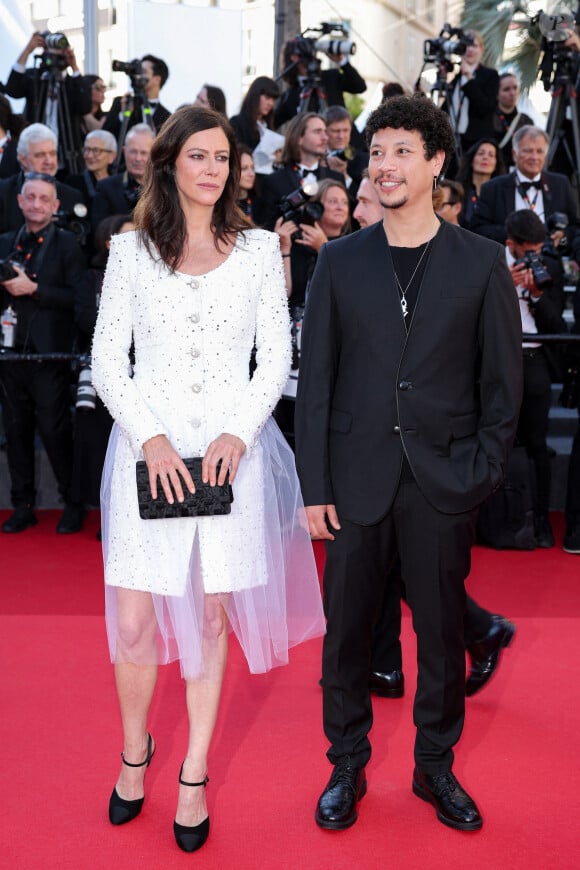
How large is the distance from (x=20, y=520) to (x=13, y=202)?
6.04 ft

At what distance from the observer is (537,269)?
5.12 metres

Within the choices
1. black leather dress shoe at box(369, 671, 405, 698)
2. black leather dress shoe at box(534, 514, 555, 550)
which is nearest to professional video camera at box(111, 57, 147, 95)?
black leather dress shoe at box(534, 514, 555, 550)

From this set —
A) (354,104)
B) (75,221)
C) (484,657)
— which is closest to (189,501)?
(484,657)

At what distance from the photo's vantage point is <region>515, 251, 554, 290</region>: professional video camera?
5.11 meters

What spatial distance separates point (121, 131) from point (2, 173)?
1.00 m

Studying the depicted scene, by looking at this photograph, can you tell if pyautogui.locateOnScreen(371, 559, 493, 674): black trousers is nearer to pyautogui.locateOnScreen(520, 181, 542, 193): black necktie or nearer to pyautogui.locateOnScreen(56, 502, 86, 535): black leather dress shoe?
pyautogui.locateOnScreen(56, 502, 86, 535): black leather dress shoe

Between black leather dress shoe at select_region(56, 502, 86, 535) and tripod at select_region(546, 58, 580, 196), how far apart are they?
424 cm

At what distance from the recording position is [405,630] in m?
4.15

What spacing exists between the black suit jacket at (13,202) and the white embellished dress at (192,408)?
3827 mm

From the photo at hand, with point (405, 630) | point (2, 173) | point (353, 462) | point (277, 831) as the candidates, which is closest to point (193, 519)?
point (353, 462)

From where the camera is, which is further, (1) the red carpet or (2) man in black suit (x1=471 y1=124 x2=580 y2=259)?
(2) man in black suit (x1=471 y1=124 x2=580 y2=259)

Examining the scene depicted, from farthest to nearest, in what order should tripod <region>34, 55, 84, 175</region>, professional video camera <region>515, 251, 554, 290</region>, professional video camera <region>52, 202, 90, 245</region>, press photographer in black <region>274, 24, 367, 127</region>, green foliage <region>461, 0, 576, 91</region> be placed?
green foliage <region>461, 0, 576, 91</region> < press photographer in black <region>274, 24, 367, 127</region> < tripod <region>34, 55, 84, 175</region> < professional video camera <region>52, 202, 90, 245</region> < professional video camera <region>515, 251, 554, 290</region>

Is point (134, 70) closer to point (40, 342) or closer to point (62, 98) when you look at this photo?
point (62, 98)

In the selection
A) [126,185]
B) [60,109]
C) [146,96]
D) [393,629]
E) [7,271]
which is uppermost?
[146,96]
